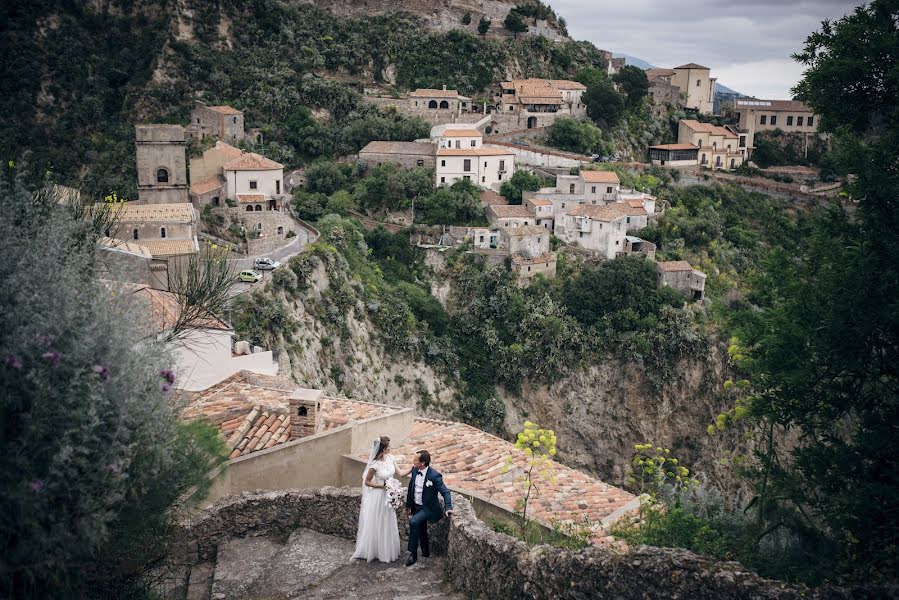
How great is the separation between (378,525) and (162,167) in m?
32.2

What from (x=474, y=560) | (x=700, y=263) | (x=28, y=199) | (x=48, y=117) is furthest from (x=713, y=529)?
(x=48, y=117)

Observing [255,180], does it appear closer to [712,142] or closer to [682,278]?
[682,278]

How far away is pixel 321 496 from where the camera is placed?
1050cm

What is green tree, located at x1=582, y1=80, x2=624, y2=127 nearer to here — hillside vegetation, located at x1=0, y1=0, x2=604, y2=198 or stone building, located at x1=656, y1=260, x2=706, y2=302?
hillside vegetation, located at x1=0, y1=0, x2=604, y2=198

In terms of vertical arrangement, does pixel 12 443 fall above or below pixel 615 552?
above

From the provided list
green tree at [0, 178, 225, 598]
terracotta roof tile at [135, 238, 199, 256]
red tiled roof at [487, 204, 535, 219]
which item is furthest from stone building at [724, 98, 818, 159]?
green tree at [0, 178, 225, 598]

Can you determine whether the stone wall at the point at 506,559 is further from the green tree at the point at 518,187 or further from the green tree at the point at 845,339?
the green tree at the point at 518,187

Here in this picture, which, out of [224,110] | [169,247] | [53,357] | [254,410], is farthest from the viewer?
[224,110]

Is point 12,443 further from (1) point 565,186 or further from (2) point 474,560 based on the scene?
(1) point 565,186

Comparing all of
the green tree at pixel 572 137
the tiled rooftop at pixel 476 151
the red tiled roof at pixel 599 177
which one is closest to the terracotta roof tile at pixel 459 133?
the tiled rooftop at pixel 476 151

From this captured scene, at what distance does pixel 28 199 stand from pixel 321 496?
4812 mm

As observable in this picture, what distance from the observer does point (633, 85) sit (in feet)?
217

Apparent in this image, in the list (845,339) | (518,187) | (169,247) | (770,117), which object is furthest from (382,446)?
(770,117)

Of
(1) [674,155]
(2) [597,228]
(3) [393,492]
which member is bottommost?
(2) [597,228]
